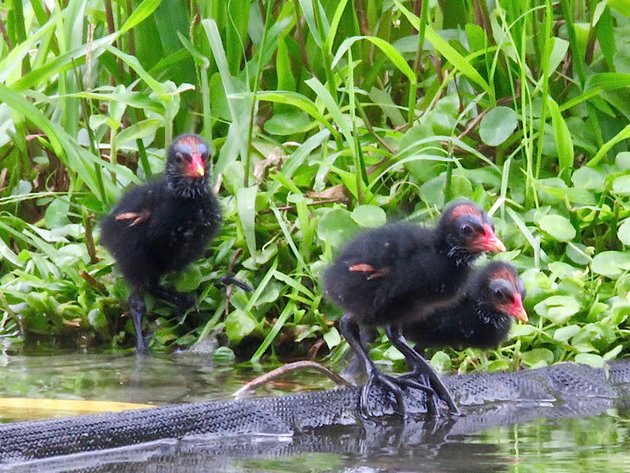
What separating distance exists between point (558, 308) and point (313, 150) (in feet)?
6.05

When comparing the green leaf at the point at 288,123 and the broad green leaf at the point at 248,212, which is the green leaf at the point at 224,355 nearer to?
the broad green leaf at the point at 248,212

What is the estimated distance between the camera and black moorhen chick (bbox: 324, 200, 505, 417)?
13.4 ft

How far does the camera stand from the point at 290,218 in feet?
18.9

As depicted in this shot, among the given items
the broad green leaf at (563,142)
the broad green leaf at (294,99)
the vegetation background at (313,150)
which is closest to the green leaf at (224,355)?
the vegetation background at (313,150)

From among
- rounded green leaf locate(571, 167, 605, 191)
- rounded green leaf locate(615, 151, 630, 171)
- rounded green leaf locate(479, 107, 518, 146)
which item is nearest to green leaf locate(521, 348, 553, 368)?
rounded green leaf locate(571, 167, 605, 191)

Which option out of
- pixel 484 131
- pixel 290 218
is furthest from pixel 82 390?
pixel 484 131

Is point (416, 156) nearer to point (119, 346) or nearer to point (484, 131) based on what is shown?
point (484, 131)

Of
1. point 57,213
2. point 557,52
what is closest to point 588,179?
point 557,52

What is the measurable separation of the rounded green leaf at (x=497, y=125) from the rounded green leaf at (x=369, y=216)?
72cm

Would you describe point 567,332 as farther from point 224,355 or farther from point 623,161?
point 224,355

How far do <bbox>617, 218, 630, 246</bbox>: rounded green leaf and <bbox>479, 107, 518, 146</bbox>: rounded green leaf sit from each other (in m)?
Result: 0.83

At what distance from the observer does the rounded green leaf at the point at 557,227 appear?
198 inches

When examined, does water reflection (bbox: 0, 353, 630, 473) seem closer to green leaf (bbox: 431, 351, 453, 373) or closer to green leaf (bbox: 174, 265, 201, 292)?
green leaf (bbox: 431, 351, 453, 373)

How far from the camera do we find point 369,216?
5199 millimetres
